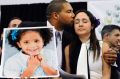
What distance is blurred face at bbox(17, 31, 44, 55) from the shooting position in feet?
3.66

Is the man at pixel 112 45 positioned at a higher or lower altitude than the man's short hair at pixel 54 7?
lower

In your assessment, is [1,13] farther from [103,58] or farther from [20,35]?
[103,58]

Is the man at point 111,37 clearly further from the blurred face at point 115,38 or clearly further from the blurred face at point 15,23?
the blurred face at point 15,23

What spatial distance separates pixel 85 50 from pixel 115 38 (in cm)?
15

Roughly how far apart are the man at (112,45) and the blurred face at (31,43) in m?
0.30

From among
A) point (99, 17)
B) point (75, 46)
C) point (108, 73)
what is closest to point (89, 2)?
point (99, 17)

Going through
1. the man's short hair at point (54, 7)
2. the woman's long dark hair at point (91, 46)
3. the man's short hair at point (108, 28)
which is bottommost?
the woman's long dark hair at point (91, 46)

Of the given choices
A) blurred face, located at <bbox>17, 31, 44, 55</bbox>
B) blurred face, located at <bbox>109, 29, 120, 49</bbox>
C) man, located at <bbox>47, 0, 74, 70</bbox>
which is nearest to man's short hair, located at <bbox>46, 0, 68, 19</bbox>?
man, located at <bbox>47, 0, 74, 70</bbox>

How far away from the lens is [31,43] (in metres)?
1.12

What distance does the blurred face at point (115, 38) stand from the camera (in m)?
1.16

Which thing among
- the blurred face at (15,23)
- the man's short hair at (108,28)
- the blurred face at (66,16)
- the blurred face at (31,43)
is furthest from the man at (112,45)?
the blurred face at (15,23)

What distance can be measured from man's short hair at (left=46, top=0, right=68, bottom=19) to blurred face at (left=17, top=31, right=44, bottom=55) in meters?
0.13

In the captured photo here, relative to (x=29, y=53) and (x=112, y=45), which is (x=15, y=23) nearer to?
(x=29, y=53)

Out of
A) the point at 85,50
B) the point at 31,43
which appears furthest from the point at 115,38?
the point at 31,43
